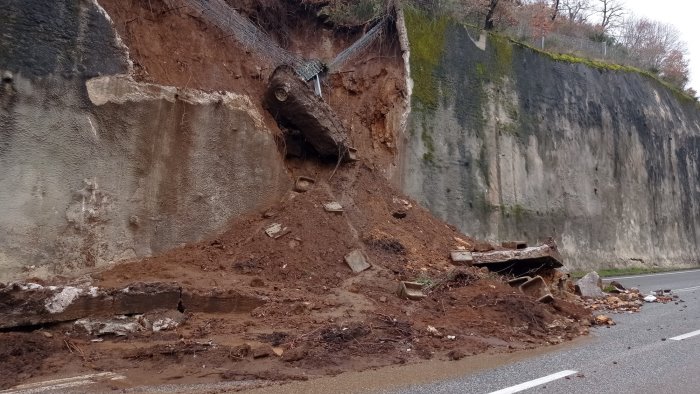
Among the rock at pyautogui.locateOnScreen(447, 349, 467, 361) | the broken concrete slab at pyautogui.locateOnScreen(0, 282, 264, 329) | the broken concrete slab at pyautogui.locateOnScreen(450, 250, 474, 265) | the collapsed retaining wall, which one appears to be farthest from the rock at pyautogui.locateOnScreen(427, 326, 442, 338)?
the collapsed retaining wall

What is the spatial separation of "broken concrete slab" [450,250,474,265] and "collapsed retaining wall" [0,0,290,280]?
159 inches

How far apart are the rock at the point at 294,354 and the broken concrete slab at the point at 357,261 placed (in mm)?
3680

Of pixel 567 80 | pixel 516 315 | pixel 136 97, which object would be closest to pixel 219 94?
pixel 136 97

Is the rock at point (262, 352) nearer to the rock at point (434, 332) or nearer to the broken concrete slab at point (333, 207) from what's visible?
the rock at point (434, 332)

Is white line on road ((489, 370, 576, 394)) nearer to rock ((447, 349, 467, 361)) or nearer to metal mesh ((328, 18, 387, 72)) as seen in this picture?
rock ((447, 349, 467, 361))

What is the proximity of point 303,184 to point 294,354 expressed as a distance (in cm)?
588

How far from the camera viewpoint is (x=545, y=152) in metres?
19.3

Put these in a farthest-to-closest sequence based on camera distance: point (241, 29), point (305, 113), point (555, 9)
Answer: point (555, 9) < point (241, 29) < point (305, 113)

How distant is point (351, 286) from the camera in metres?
9.84

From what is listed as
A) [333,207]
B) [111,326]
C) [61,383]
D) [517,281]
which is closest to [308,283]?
[333,207]

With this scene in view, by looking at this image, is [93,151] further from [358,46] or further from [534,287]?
[358,46]

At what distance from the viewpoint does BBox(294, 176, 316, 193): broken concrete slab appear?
1208cm

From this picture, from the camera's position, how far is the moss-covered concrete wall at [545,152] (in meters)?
16.2

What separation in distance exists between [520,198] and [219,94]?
10002mm
